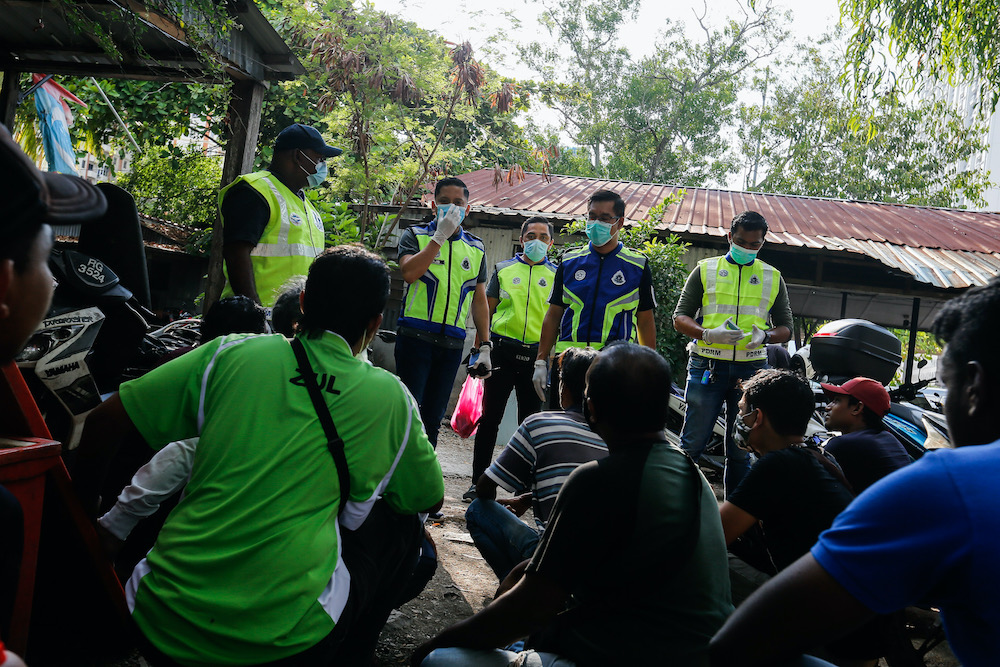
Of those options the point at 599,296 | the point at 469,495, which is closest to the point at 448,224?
the point at 599,296

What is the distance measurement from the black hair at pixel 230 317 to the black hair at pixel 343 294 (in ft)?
2.89

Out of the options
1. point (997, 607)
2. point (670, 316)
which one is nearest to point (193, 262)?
point (670, 316)

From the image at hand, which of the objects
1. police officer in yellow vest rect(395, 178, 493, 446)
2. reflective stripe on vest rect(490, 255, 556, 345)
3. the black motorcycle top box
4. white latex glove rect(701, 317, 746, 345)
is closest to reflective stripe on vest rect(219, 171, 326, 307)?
police officer in yellow vest rect(395, 178, 493, 446)

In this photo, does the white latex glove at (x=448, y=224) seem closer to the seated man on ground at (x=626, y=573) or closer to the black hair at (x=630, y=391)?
the black hair at (x=630, y=391)

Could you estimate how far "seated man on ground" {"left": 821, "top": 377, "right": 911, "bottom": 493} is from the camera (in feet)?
10.6

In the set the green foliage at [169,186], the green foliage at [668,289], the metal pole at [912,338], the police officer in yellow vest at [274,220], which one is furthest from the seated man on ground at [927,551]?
the green foliage at [169,186]

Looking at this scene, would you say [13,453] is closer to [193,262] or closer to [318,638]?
[318,638]

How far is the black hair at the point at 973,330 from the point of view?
1.12 metres

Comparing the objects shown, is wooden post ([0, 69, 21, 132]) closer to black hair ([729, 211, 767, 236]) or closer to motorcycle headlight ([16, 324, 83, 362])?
motorcycle headlight ([16, 324, 83, 362])

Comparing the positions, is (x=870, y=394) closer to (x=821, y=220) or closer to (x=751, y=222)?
(x=751, y=222)

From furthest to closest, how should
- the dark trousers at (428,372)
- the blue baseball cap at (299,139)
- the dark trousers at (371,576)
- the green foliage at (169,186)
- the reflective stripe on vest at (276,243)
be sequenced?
1. the green foliage at (169,186)
2. the dark trousers at (428,372)
3. the blue baseball cap at (299,139)
4. the reflective stripe on vest at (276,243)
5. the dark trousers at (371,576)

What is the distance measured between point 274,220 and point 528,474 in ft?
5.82

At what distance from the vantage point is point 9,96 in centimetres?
670

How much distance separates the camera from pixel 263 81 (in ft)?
18.0
